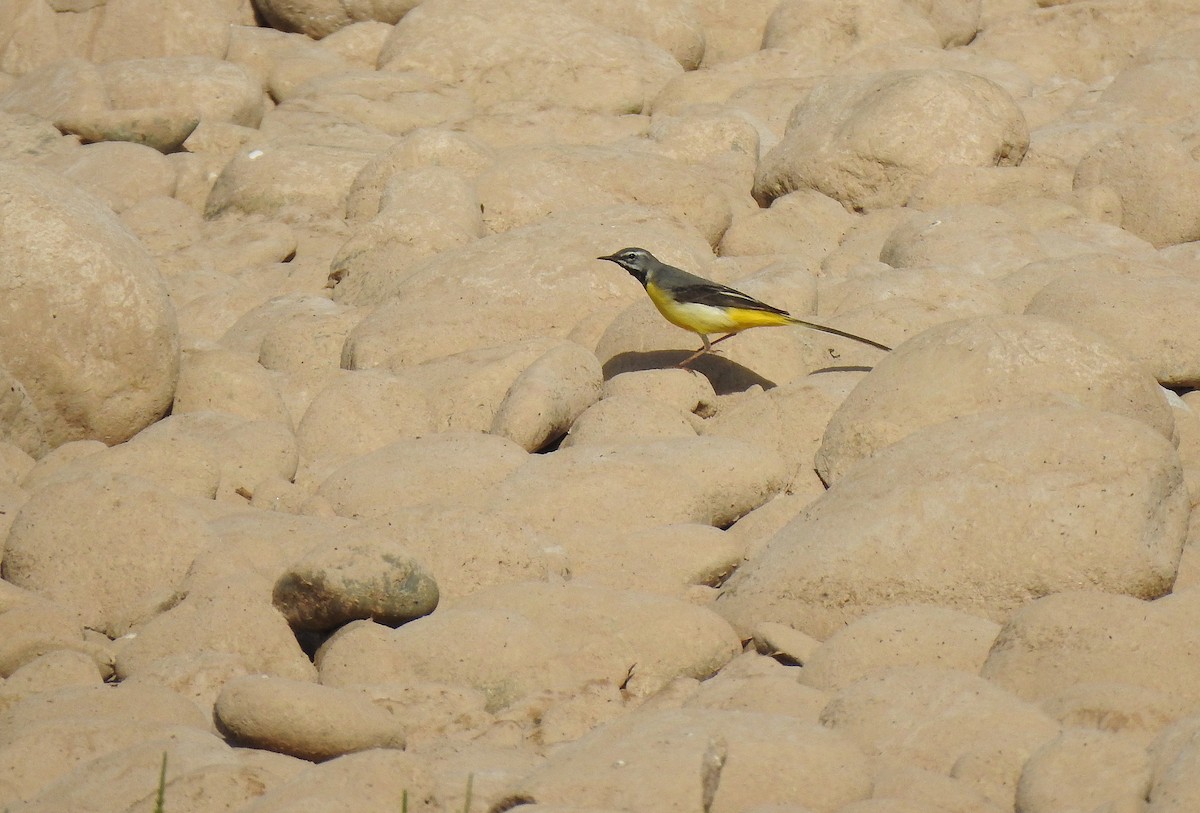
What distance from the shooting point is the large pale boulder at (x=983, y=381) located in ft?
27.9

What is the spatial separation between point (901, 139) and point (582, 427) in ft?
17.9

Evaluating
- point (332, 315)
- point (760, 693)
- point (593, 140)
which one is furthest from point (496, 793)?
point (593, 140)

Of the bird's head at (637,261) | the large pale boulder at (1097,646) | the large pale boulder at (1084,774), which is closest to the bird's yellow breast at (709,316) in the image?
the bird's head at (637,261)

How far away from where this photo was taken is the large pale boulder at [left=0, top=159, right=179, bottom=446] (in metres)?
9.18

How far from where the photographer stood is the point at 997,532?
6.95 meters

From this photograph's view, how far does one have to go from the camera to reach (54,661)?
648 centimetres

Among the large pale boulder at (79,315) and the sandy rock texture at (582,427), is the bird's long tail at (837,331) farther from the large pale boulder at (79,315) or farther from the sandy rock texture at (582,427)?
the large pale boulder at (79,315)

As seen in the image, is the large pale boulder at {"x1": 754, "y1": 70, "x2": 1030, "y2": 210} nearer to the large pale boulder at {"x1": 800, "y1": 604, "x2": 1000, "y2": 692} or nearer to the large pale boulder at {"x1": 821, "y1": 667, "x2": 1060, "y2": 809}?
the large pale boulder at {"x1": 800, "y1": 604, "x2": 1000, "y2": 692}

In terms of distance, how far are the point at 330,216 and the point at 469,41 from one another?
3.88 m

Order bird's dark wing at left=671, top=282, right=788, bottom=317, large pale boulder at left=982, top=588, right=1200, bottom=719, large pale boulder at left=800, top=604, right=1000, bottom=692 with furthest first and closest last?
bird's dark wing at left=671, top=282, right=788, bottom=317 < large pale boulder at left=800, top=604, right=1000, bottom=692 < large pale boulder at left=982, top=588, right=1200, bottom=719

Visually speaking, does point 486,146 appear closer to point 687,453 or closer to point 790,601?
point 687,453

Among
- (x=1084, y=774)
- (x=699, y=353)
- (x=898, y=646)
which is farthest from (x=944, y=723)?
(x=699, y=353)

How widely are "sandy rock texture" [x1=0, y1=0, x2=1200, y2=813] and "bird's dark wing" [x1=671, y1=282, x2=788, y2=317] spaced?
321 millimetres

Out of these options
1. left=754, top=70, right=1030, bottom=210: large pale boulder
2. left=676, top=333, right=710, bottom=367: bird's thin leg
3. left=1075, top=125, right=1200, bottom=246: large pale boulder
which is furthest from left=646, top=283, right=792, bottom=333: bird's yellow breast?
left=1075, top=125, right=1200, bottom=246: large pale boulder
